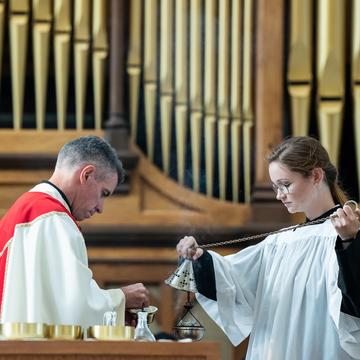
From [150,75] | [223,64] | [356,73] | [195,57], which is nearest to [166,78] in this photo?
[150,75]

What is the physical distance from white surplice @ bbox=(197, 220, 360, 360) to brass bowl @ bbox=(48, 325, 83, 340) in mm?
1096

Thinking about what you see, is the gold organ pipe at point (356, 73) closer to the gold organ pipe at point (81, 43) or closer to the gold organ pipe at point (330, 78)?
the gold organ pipe at point (330, 78)

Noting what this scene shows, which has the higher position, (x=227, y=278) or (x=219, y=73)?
(x=219, y=73)

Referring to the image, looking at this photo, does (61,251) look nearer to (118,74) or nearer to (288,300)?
(288,300)

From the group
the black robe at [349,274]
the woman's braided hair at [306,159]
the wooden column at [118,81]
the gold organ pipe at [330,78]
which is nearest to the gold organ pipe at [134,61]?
the wooden column at [118,81]

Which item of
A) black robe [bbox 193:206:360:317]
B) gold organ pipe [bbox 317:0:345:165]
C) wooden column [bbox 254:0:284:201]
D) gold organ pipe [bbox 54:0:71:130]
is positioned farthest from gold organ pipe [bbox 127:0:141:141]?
black robe [bbox 193:206:360:317]

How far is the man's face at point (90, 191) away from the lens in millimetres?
5020

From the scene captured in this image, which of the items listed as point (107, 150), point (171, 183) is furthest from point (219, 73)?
point (107, 150)

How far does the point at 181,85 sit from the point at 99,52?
0.52 meters

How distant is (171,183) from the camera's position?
7270mm

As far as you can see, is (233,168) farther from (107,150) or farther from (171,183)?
(107,150)

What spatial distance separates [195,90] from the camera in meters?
7.34

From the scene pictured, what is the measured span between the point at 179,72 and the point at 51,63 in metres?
0.86

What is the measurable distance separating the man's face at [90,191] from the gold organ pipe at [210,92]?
2.31 metres
